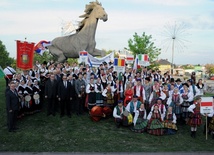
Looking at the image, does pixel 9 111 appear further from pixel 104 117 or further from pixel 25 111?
pixel 104 117

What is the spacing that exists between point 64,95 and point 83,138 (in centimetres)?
256

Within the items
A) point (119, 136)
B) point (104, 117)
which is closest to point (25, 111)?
point (104, 117)

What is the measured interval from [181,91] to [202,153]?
351cm

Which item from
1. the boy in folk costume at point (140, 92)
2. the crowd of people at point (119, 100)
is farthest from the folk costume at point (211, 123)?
the boy in folk costume at point (140, 92)

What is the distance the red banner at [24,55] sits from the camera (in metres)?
11.1

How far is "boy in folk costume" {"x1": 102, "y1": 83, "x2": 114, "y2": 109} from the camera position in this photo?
11.5 m

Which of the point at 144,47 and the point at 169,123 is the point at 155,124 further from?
the point at 144,47

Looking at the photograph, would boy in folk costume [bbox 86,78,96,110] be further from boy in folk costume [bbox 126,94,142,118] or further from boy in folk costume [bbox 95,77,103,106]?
boy in folk costume [bbox 126,94,142,118]

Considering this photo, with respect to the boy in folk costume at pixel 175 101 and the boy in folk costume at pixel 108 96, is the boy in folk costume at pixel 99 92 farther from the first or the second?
the boy in folk costume at pixel 175 101

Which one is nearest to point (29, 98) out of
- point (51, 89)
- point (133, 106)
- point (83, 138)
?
point (51, 89)

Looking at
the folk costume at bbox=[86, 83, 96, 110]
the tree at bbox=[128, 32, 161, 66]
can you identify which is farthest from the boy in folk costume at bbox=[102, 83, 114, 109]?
the tree at bbox=[128, 32, 161, 66]

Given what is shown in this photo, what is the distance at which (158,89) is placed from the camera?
1122 cm

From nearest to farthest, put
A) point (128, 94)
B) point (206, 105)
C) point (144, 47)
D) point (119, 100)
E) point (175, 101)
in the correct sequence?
point (206, 105) < point (119, 100) < point (175, 101) < point (128, 94) < point (144, 47)

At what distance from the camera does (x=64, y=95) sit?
36.9 ft
